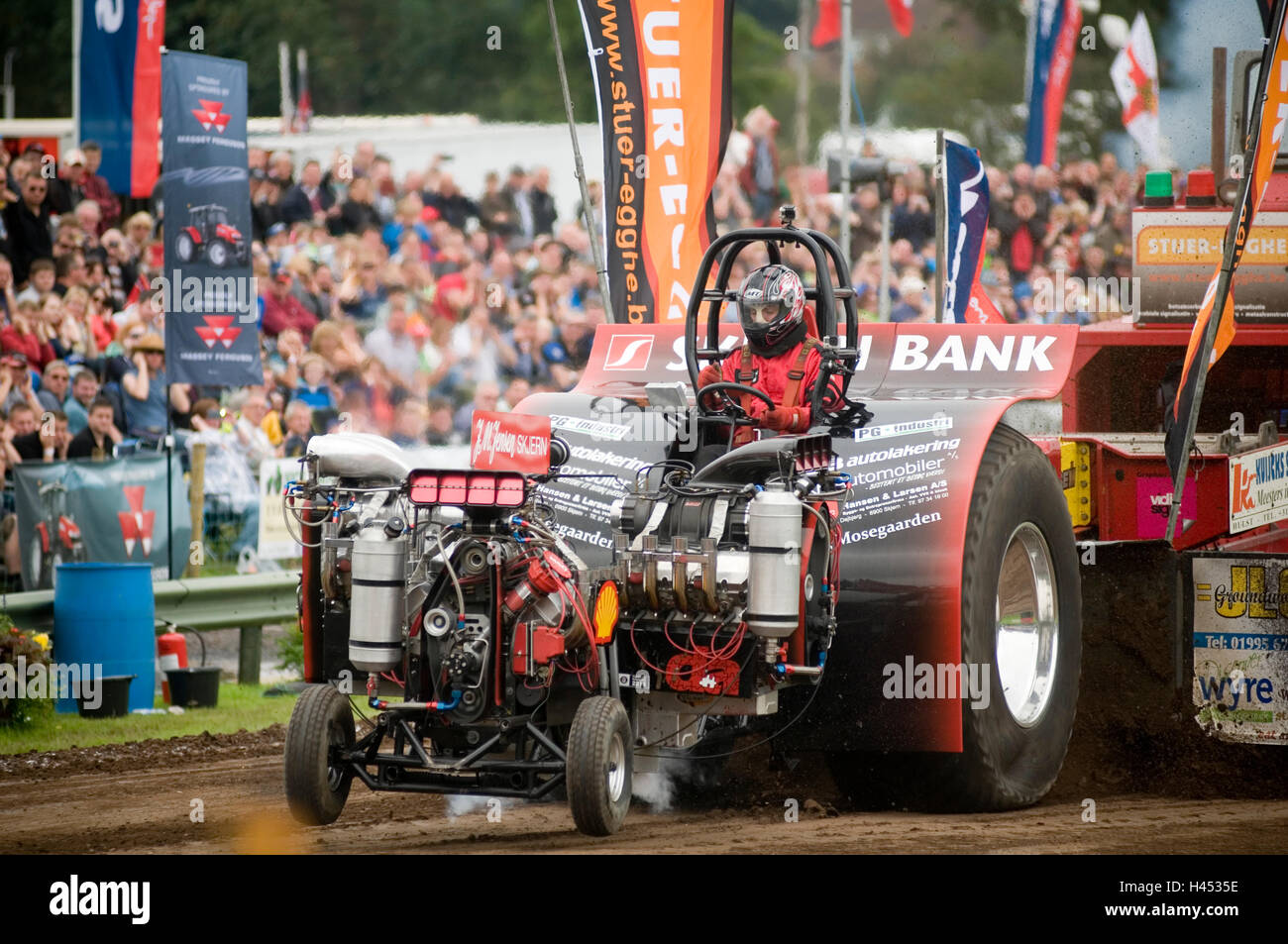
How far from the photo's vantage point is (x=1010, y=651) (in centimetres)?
768

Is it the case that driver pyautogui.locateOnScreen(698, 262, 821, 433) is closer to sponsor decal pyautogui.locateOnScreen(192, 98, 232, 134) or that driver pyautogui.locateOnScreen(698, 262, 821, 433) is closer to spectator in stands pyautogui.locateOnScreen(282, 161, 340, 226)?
sponsor decal pyautogui.locateOnScreen(192, 98, 232, 134)

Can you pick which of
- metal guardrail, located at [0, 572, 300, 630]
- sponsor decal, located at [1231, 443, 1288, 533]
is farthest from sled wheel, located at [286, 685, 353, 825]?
metal guardrail, located at [0, 572, 300, 630]

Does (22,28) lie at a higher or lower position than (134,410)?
higher

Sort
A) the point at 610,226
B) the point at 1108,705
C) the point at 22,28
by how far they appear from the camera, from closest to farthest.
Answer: the point at 1108,705 → the point at 610,226 → the point at 22,28

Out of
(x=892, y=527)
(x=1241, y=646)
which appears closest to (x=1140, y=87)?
(x=1241, y=646)

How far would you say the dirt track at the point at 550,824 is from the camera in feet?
21.2

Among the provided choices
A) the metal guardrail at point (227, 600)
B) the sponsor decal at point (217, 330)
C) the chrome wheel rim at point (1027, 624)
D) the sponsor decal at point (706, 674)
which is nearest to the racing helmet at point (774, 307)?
the chrome wheel rim at point (1027, 624)

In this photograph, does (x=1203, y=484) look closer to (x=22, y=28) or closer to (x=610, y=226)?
(x=610, y=226)

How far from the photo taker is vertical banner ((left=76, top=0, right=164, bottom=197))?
638 inches

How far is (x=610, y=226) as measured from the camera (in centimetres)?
1148

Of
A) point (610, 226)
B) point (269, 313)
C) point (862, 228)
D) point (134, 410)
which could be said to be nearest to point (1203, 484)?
point (610, 226)

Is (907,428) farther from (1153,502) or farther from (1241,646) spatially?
(1153,502)

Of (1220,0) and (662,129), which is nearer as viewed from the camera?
(662,129)
